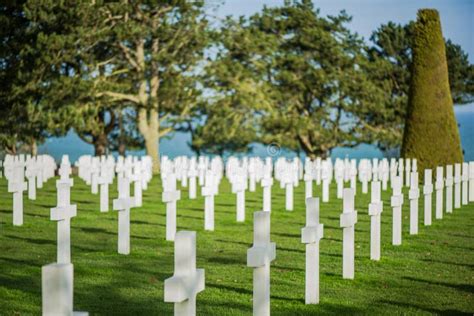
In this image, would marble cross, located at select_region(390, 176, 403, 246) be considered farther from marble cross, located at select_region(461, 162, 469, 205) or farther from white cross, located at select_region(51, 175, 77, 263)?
marble cross, located at select_region(461, 162, 469, 205)

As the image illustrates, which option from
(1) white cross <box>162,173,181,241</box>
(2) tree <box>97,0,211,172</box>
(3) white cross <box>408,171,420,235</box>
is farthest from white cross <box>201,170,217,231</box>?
(2) tree <box>97,0,211,172</box>

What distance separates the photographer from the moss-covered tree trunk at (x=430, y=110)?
2981 centimetres

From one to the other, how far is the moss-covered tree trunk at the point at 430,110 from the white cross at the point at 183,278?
84.2ft

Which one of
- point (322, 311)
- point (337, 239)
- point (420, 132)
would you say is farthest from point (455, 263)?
point (420, 132)

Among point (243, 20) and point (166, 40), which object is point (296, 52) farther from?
point (166, 40)

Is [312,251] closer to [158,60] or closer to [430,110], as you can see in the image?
[430,110]

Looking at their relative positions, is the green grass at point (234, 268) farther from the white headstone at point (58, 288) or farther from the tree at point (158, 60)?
the tree at point (158, 60)

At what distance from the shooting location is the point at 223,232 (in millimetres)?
14859

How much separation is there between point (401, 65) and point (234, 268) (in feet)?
142

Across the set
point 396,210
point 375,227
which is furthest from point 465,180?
point 375,227

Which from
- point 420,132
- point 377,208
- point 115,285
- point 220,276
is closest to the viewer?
point 115,285

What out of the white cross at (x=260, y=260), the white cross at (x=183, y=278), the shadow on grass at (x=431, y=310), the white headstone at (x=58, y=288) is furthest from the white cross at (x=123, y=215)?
the white headstone at (x=58, y=288)

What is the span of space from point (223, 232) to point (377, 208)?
4134mm

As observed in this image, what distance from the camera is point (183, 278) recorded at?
483cm
